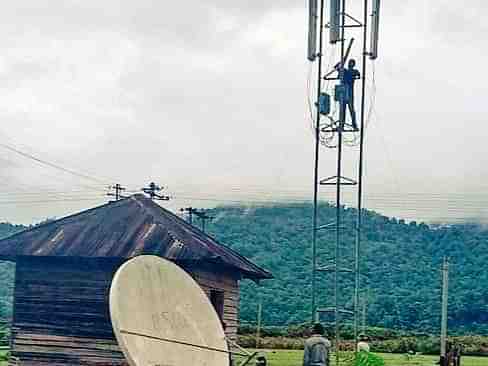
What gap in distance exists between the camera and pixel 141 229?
18828mm

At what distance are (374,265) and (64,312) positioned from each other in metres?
50.4

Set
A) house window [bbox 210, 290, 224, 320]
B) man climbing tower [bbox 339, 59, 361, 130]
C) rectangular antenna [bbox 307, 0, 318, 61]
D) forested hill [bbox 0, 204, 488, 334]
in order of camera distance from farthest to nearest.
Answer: forested hill [bbox 0, 204, 488, 334] → house window [bbox 210, 290, 224, 320] → rectangular antenna [bbox 307, 0, 318, 61] → man climbing tower [bbox 339, 59, 361, 130]

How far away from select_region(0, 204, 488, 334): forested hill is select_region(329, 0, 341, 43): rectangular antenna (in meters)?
30.7

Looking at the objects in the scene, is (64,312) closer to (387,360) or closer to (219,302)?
(219,302)

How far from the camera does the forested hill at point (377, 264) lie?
56.2 metres

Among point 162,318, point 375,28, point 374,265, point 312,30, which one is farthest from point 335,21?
point 374,265

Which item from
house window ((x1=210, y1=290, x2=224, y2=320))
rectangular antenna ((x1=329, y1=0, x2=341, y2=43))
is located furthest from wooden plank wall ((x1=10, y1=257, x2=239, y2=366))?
rectangular antenna ((x1=329, y1=0, x2=341, y2=43))

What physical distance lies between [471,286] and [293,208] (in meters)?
23.0

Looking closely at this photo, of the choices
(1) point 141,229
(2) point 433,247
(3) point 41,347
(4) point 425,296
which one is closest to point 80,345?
(3) point 41,347

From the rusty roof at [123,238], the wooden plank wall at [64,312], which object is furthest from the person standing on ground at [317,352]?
the wooden plank wall at [64,312]

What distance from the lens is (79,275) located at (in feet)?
59.7

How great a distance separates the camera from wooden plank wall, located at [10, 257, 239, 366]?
59.0 ft

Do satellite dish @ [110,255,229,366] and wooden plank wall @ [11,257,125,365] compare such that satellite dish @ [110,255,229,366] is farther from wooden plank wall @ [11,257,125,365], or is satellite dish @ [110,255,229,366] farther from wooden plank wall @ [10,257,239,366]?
wooden plank wall @ [11,257,125,365]

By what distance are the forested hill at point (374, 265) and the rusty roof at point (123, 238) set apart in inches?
1096
